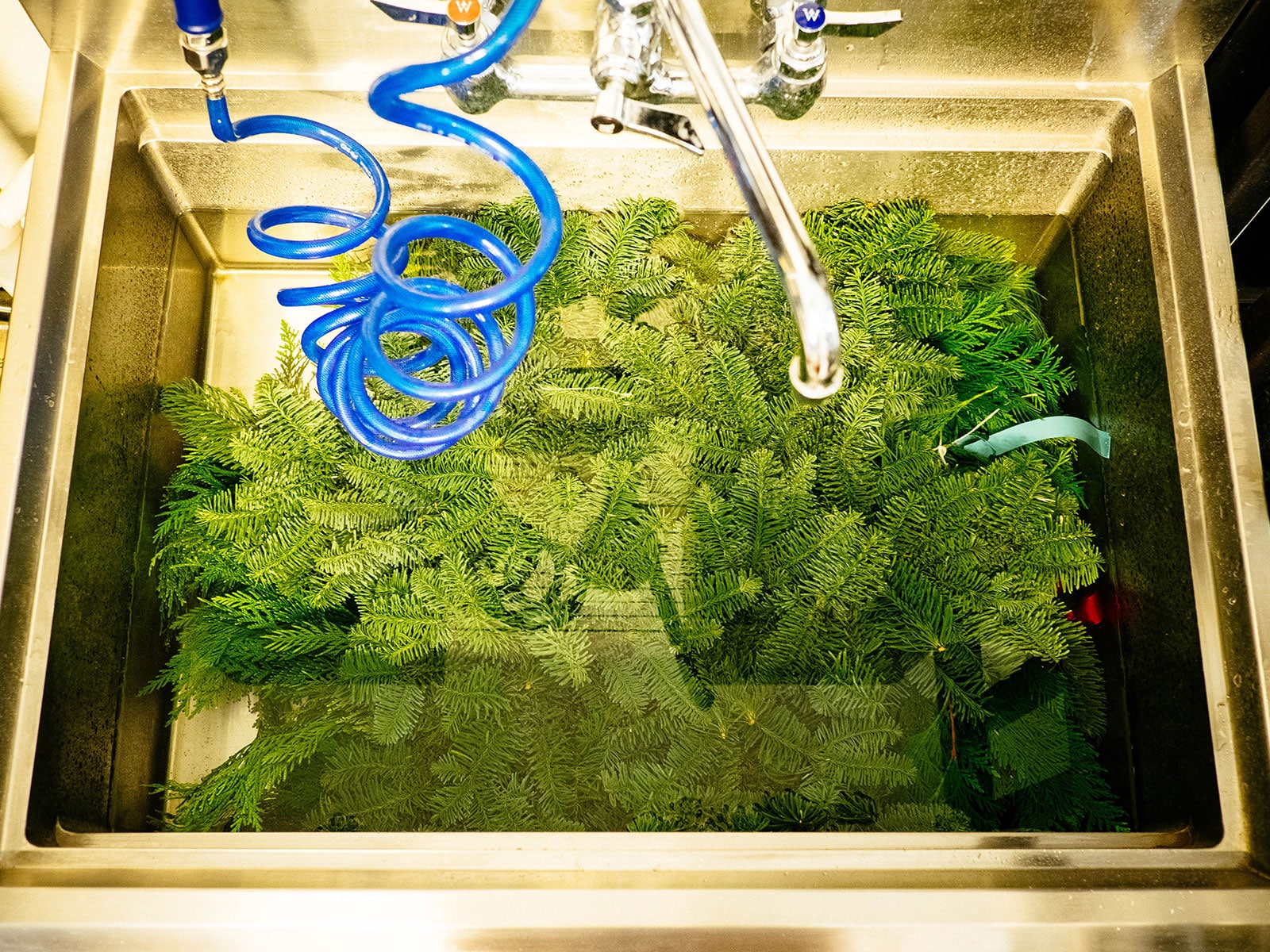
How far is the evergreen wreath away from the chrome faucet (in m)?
0.19

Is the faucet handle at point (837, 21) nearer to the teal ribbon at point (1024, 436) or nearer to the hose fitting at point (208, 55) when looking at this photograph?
the teal ribbon at point (1024, 436)

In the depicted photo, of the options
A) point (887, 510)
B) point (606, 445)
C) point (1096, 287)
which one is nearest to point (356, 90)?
point (606, 445)

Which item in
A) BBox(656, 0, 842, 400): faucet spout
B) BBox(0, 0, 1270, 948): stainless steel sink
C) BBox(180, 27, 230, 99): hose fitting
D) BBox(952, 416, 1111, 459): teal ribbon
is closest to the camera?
BBox(656, 0, 842, 400): faucet spout

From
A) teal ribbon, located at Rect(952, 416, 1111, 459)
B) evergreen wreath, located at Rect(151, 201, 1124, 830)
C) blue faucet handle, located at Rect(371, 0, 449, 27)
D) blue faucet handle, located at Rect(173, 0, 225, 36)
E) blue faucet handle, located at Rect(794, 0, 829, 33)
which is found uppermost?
blue faucet handle, located at Rect(173, 0, 225, 36)

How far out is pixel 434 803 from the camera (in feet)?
2.64

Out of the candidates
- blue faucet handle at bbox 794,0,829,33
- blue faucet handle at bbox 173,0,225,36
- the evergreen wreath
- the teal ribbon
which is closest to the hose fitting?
blue faucet handle at bbox 173,0,225,36

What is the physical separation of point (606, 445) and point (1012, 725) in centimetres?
54

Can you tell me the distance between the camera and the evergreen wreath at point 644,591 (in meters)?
0.82

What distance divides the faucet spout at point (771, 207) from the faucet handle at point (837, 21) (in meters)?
0.13

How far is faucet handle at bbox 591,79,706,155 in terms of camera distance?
28.1 inches

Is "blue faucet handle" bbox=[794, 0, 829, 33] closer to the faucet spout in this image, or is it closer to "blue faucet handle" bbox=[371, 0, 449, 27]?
the faucet spout

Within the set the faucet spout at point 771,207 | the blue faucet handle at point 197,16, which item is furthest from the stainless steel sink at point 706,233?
the faucet spout at point 771,207

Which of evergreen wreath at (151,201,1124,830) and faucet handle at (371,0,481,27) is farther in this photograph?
evergreen wreath at (151,201,1124,830)

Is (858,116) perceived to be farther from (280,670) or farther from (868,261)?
(280,670)
